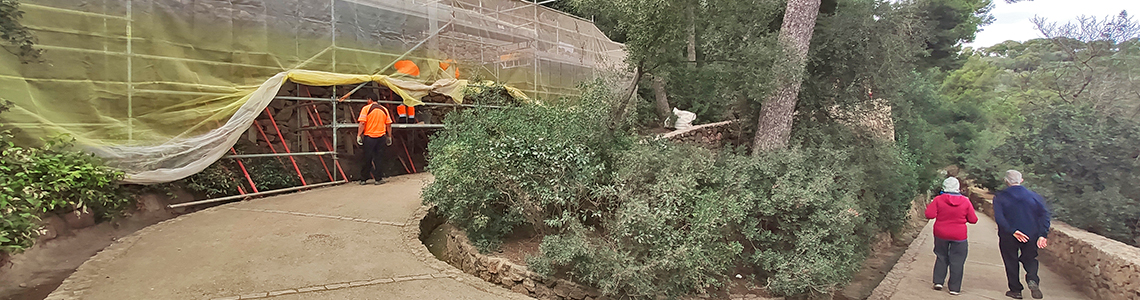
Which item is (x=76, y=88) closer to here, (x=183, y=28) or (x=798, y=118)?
(x=183, y=28)

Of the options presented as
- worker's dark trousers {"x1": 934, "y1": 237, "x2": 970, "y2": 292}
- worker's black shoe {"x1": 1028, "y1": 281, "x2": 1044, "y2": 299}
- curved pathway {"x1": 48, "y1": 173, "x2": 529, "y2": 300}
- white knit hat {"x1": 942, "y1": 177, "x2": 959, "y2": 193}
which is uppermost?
white knit hat {"x1": 942, "y1": 177, "x2": 959, "y2": 193}

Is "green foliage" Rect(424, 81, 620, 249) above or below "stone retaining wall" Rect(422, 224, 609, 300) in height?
above

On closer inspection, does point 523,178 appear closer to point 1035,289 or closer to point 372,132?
point 372,132

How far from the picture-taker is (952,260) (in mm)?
4961

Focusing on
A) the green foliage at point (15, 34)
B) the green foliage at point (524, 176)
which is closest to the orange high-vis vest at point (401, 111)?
the green foliage at point (524, 176)

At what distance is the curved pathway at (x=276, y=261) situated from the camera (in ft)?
11.4

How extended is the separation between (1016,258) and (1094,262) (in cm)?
125

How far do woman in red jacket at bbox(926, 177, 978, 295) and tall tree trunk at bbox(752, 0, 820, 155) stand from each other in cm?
214

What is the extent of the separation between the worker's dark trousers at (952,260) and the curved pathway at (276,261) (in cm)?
444

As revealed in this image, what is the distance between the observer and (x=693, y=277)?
382 centimetres

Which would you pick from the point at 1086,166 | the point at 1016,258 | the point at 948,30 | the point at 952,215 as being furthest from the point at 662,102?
the point at 948,30

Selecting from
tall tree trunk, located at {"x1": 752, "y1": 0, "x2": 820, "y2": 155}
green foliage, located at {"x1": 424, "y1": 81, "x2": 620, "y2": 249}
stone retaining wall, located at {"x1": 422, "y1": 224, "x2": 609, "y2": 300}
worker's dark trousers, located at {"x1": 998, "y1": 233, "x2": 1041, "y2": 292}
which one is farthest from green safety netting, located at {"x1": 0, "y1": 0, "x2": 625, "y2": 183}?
worker's dark trousers, located at {"x1": 998, "y1": 233, "x2": 1041, "y2": 292}

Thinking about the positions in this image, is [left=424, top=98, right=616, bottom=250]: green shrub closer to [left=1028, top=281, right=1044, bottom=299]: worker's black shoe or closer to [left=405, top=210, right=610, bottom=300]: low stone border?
[left=405, top=210, right=610, bottom=300]: low stone border

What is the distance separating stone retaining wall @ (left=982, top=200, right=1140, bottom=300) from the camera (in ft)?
15.2
